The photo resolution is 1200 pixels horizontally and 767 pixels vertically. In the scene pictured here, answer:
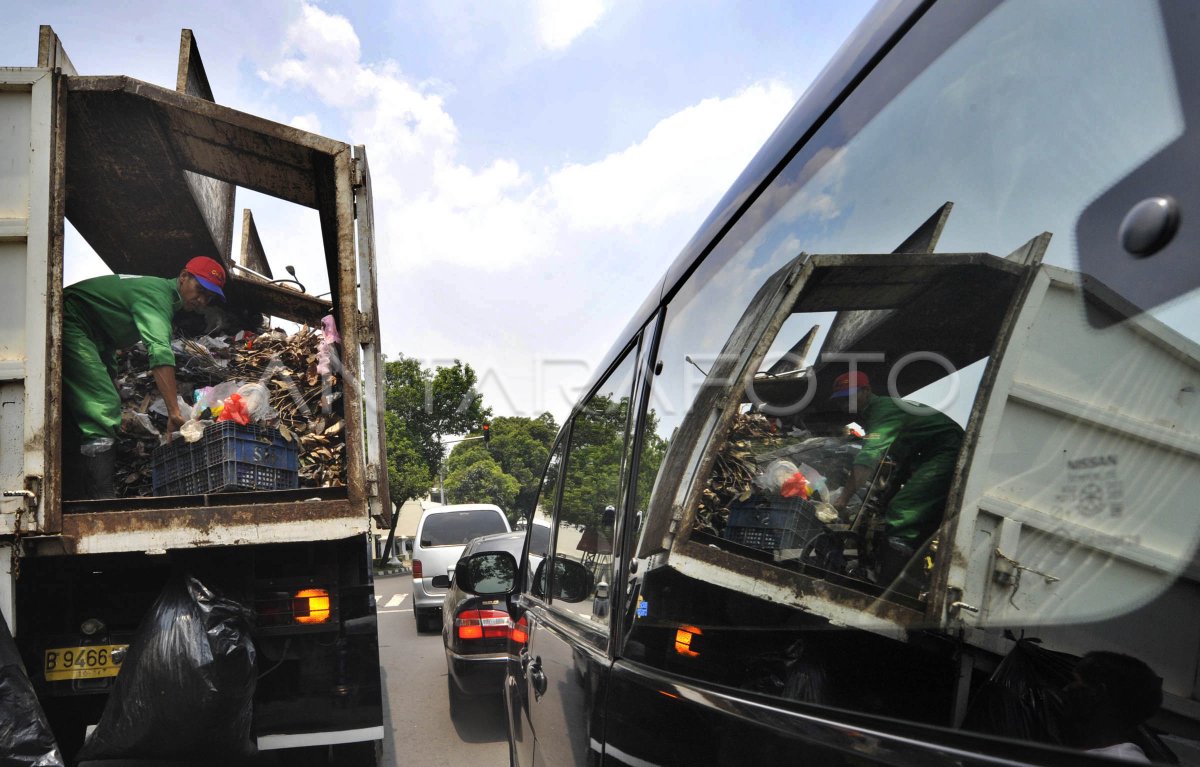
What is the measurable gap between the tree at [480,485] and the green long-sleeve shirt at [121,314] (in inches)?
1610

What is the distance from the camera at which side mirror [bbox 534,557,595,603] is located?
2.66 metres

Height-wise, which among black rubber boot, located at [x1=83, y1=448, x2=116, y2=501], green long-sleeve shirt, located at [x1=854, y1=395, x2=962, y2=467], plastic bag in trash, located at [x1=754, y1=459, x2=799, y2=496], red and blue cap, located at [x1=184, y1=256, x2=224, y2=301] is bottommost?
plastic bag in trash, located at [x1=754, y1=459, x2=799, y2=496]

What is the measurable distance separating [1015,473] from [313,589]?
141 inches

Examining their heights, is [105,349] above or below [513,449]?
below

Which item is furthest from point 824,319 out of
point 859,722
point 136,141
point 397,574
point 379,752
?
point 397,574

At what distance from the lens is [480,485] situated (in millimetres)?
46375

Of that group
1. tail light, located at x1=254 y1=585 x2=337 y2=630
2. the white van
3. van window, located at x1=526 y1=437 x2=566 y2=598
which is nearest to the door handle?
van window, located at x1=526 y1=437 x2=566 y2=598

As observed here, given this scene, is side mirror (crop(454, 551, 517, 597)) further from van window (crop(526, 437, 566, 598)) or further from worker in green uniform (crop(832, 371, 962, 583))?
worker in green uniform (crop(832, 371, 962, 583))

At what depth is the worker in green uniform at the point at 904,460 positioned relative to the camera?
1071mm

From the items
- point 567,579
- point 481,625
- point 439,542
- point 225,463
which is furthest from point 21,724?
point 439,542

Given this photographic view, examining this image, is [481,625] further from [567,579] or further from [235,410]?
[567,579]

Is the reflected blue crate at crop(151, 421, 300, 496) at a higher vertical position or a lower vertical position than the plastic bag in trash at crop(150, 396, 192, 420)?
lower

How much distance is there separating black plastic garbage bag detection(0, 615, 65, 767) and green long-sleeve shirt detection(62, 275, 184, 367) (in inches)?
59.8

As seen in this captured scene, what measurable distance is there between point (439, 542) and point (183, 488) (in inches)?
295
